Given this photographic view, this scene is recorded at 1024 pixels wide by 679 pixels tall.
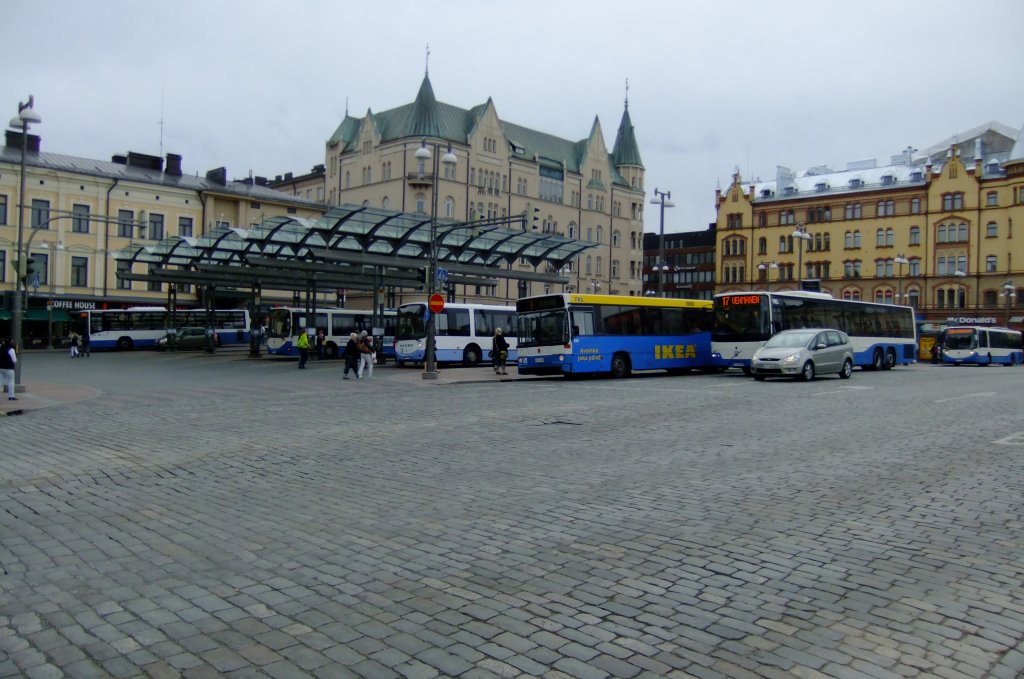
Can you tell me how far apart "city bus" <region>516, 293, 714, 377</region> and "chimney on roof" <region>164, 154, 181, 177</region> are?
52287mm

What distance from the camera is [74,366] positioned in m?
36.2

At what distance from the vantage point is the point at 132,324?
57.9 meters

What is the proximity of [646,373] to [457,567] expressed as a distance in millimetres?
28178

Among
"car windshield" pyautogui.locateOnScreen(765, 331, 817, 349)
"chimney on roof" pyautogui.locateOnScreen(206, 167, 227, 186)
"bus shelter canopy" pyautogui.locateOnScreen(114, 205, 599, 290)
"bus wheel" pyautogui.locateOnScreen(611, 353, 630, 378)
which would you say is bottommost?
"bus wheel" pyautogui.locateOnScreen(611, 353, 630, 378)

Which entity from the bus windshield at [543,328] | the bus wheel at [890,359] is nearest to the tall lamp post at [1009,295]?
the bus wheel at [890,359]

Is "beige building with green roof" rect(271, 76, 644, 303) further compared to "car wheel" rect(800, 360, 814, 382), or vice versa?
"beige building with green roof" rect(271, 76, 644, 303)

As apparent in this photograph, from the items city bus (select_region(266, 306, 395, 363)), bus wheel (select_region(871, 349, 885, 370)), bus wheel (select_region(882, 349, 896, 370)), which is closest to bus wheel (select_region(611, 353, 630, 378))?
bus wheel (select_region(871, 349, 885, 370))

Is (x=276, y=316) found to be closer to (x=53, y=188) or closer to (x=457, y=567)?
(x=53, y=188)

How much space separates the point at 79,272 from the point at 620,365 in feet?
167

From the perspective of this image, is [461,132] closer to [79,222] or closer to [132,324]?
[79,222]

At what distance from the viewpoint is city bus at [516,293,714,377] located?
2783 centimetres

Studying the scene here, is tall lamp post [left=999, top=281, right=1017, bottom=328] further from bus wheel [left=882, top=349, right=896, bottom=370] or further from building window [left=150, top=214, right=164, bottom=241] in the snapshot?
building window [left=150, top=214, right=164, bottom=241]

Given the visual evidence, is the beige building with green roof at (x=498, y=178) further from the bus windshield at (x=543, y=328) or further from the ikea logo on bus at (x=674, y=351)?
the bus windshield at (x=543, y=328)

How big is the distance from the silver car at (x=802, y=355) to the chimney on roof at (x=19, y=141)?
59735mm
